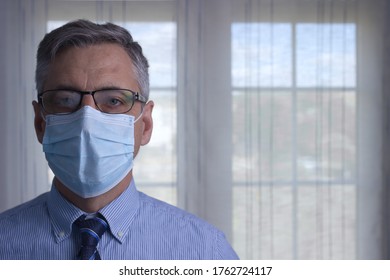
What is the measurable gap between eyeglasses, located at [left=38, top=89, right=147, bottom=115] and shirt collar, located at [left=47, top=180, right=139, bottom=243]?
159 millimetres

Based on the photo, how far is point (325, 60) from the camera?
6.25 feet

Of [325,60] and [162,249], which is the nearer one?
[162,249]

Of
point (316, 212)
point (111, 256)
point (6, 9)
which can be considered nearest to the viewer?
point (111, 256)

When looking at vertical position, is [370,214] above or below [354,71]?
below

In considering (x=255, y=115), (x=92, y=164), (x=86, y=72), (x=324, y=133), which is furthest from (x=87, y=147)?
(x=324, y=133)

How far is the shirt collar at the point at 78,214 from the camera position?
33.7 inches

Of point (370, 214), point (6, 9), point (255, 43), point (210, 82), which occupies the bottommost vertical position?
point (370, 214)

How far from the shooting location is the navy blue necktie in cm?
83

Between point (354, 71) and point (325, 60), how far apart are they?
0.13 meters

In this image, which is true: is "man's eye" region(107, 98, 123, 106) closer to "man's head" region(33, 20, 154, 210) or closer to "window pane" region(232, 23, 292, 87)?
"man's head" region(33, 20, 154, 210)

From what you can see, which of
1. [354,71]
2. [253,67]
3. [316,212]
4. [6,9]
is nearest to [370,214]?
[316,212]

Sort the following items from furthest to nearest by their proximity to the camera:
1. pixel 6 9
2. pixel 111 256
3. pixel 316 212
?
pixel 316 212 < pixel 6 9 < pixel 111 256

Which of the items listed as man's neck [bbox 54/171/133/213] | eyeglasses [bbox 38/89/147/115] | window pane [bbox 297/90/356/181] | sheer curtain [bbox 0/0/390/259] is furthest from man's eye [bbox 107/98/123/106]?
window pane [bbox 297/90/356/181]
